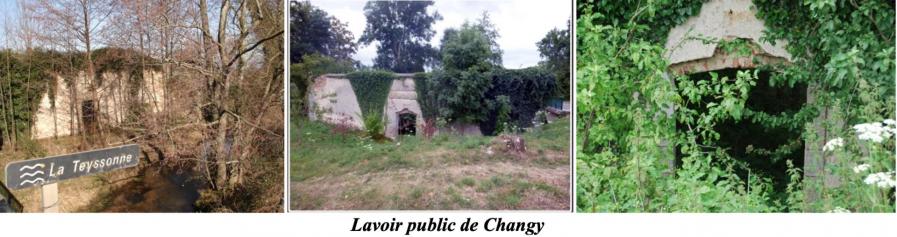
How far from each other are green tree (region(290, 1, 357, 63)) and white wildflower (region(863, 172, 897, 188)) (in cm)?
306

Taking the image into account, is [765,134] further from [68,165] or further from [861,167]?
[68,165]

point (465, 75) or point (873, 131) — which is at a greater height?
point (465, 75)

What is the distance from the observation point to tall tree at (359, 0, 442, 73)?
3.97 m

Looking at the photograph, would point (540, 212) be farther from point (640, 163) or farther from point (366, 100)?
point (366, 100)

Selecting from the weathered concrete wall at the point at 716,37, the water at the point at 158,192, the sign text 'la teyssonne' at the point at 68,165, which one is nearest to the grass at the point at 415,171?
the water at the point at 158,192

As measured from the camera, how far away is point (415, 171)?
4.02 metres

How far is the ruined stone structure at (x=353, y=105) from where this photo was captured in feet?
13.0

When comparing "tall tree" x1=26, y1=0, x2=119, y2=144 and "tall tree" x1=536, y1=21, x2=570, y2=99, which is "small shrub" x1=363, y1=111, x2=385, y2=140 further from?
"tall tree" x1=26, y1=0, x2=119, y2=144

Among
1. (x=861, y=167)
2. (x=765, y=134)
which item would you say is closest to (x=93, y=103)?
(x=765, y=134)

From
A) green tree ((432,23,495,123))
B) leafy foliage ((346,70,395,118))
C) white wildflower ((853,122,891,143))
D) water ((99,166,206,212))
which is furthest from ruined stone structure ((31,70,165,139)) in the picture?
white wildflower ((853,122,891,143))

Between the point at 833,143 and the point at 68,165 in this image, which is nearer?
the point at 833,143

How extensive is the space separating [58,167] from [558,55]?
9.81ft

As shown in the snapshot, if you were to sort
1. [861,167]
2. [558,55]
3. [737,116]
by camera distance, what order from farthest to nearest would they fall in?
[558,55]
[737,116]
[861,167]
